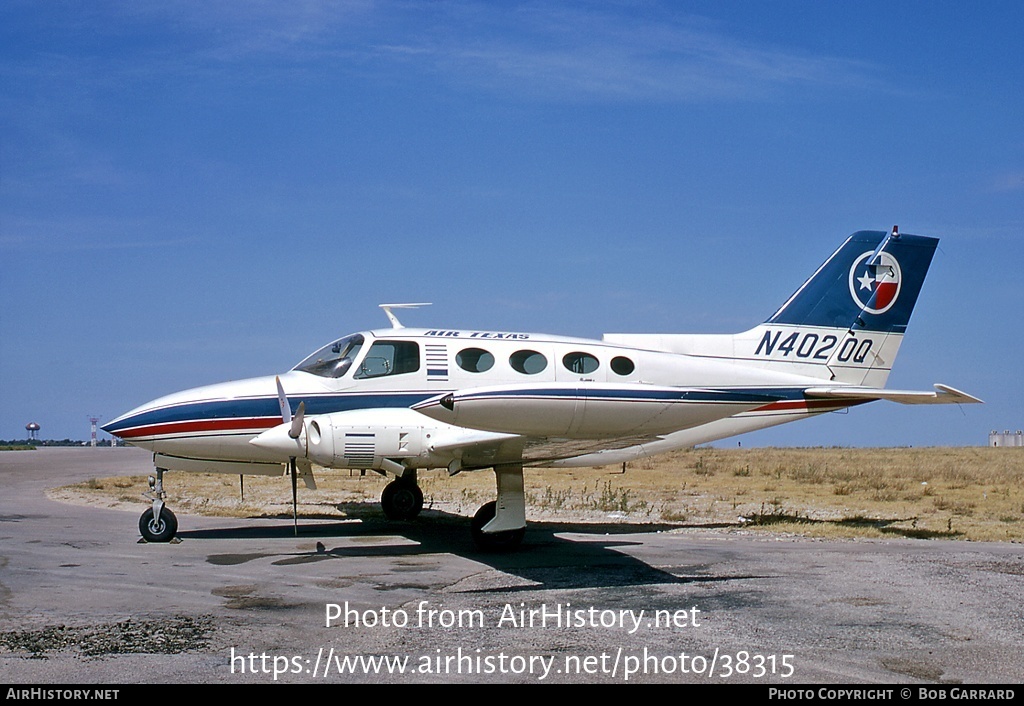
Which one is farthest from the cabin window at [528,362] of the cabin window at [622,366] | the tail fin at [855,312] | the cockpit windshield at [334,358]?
the tail fin at [855,312]

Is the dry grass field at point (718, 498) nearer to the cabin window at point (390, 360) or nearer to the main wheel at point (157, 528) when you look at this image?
the main wheel at point (157, 528)

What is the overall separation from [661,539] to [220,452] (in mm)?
6899

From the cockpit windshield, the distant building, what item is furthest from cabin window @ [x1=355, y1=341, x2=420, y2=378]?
the distant building

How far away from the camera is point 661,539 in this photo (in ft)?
49.1

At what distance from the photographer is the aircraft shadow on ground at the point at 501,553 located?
10.8m

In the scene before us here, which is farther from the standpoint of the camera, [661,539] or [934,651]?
[661,539]

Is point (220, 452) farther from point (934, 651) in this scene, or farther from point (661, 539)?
point (934, 651)

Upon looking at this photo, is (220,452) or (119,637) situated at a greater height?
(220,452)

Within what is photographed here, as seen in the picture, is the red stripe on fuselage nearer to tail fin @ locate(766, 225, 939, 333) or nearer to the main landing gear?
the main landing gear

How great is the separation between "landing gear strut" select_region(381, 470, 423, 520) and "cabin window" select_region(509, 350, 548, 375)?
12.8 ft

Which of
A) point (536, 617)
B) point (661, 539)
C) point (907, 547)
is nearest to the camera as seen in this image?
point (536, 617)

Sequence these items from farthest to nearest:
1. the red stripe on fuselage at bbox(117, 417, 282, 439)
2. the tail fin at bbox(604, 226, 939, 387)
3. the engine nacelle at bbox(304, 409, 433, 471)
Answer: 1. the tail fin at bbox(604, 226, 939, 387)
2. the red stripe on fuselage at bbox(117, 417, 282, 439)
3. the engine nacelle at bbox(304, 409, 433, 471)

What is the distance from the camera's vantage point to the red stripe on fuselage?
546 inches

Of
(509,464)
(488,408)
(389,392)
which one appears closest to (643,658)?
(488,408)
